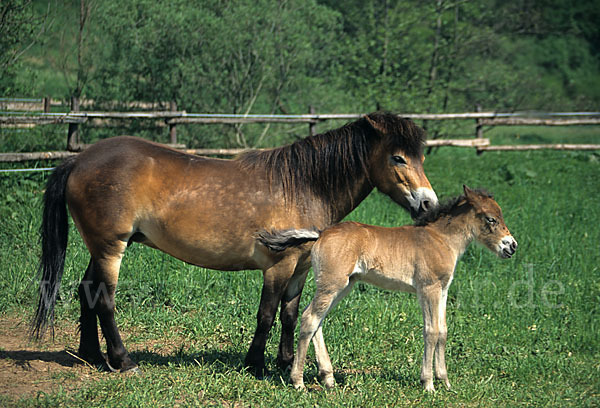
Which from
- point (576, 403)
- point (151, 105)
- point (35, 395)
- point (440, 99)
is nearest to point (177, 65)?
point (151, 105)

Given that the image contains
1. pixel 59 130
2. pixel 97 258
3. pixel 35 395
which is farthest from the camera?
pixel 59 130

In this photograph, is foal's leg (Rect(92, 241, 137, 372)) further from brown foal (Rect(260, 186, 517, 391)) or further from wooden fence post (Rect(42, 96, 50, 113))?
wooden fence post (Rect(42, 96, 50, 113))

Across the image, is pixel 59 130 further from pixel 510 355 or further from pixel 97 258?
pixel 510 355

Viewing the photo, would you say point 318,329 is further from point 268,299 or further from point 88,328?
point 88,328

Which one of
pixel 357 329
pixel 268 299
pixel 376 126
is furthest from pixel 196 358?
pixel 376 126

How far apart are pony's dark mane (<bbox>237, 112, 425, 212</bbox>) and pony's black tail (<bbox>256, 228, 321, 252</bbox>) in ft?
1.43

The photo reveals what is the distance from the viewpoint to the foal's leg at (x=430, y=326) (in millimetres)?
4570

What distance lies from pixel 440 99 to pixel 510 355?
53.5 ft

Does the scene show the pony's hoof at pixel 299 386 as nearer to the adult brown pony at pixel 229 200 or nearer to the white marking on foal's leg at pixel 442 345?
the adult brown pony at pixel 229 200

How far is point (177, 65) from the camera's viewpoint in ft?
49.4

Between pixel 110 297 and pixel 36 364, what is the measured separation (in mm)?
920

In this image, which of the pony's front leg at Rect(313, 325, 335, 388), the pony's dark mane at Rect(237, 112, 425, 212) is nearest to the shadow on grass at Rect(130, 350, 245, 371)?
the pony's front leg at Rect(313, 325, 335, 388)

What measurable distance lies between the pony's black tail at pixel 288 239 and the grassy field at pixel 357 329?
3.62 feet

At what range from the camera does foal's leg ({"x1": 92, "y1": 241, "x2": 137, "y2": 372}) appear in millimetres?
4965
